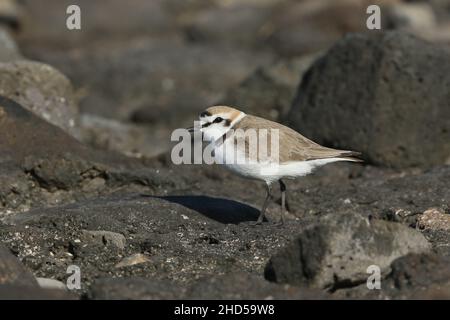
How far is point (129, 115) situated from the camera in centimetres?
1905

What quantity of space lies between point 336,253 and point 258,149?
2472 millimetres

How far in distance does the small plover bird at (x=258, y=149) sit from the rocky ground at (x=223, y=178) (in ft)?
1.94

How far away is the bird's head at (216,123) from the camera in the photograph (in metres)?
9.03

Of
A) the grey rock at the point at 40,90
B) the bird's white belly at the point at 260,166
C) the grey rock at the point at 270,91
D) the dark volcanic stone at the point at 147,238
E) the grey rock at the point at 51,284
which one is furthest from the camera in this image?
the grey rock at the point at 270,91

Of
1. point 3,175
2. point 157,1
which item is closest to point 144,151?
point 3,175

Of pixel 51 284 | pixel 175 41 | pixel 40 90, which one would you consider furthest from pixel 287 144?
pixel 175 41

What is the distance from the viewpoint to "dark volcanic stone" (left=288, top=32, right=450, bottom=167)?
41.2 feet

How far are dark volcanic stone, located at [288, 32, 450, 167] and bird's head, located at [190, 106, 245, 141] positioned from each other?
410 centimetres

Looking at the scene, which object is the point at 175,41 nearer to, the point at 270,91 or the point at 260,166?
the point at 270,91

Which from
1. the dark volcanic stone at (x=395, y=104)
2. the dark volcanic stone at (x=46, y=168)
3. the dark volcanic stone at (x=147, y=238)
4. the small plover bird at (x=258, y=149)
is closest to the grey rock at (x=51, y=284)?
the dark volcanic stone at (x=147, y=238)

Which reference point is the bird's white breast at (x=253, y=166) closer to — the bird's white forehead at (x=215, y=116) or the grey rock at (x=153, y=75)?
the bird's white forehead at (x=215, y=116)

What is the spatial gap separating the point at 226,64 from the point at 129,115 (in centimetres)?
373

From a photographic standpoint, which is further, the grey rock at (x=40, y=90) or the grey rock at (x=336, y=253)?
the grey rock at (x=40, y=90)
